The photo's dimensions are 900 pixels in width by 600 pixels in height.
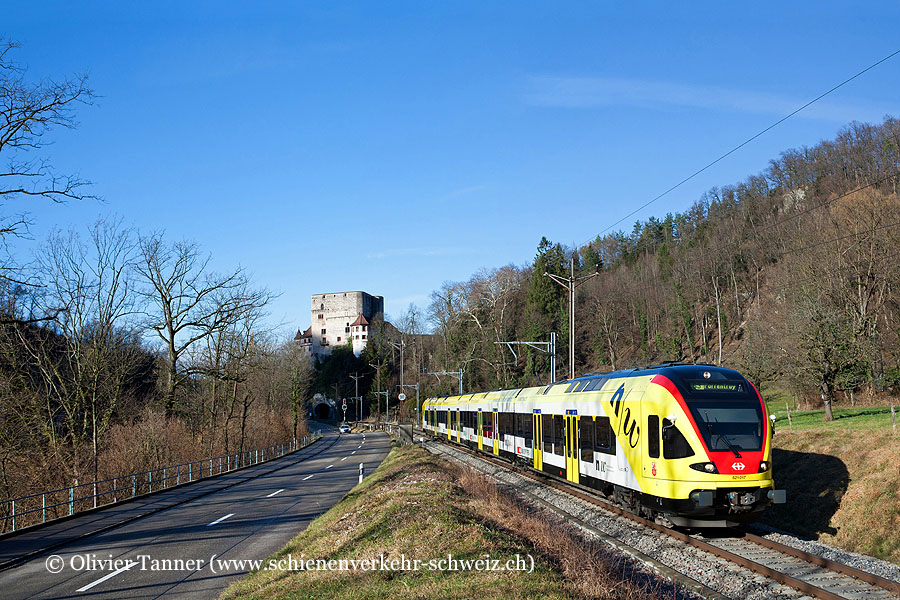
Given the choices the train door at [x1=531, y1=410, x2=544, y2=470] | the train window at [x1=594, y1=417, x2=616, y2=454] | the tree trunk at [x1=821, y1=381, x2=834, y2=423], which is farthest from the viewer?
the tree trunk at [x1=821, y1=381, x2=834, y2=423]

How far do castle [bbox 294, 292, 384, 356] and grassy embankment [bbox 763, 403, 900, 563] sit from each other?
13575 cm

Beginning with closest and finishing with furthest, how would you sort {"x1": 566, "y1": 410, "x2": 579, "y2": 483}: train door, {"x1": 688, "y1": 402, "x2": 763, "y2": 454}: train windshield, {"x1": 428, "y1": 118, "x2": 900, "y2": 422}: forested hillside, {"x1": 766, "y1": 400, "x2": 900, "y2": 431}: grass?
{"x1": 688, "y1": 402, "x2": 763, "y2": 454}: train windshield < {"x1": 566, "y1": 410, "x2": 579, "y2": 483}: train door < {"x1": 766, "y1": 400, "x2": 900, "y2": 431}: grass < {"x1": 428, "y1": 118, "x2": 900, "y2": 422}: forested hillside

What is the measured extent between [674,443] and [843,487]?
185 inches

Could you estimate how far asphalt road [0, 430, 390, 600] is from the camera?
11438 millimetres

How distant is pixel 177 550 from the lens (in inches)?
578

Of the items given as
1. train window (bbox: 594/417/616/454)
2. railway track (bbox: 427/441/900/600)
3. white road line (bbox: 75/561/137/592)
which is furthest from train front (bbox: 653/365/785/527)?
white road line (bbox: 75/561/137/592)

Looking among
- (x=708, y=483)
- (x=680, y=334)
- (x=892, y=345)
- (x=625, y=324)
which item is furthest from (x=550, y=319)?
(x=708, y=483)

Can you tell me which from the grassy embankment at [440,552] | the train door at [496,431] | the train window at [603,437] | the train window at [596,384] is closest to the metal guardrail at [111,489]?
the grassy embankment at [440,552]

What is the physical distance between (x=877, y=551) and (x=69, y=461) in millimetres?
26053

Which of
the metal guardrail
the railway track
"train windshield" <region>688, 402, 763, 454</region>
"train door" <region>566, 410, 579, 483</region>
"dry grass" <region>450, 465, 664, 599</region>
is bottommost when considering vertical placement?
the metal guardrail

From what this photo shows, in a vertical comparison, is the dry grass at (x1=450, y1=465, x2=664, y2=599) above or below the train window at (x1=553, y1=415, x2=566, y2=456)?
below

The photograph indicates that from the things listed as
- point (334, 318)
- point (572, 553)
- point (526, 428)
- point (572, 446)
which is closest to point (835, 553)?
point (572, 553)

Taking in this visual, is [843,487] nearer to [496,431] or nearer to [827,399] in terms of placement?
[827,399]

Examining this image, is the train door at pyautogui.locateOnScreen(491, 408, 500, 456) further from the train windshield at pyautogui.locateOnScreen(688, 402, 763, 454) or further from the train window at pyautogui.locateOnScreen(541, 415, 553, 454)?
the train windshield at pyautogui.locateOnScreen(688, 402, 763, 454)
